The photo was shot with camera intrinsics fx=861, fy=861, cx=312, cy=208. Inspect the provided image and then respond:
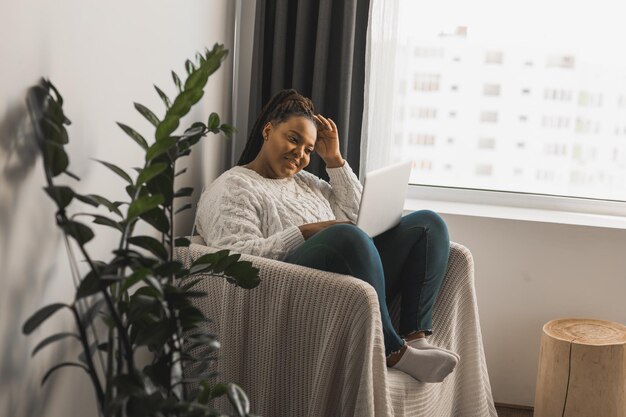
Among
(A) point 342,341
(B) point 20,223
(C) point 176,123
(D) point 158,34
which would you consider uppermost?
(D) point 158,34

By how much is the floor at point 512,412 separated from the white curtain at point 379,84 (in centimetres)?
102

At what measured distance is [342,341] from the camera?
2207 millimetres

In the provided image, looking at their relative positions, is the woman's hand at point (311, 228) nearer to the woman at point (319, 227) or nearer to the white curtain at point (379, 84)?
the woman at point (319, 227)

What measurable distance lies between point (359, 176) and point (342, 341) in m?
1.12

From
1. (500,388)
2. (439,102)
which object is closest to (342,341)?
(500,388)

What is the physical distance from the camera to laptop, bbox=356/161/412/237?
237cm

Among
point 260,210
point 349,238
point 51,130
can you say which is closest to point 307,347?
point 349,238

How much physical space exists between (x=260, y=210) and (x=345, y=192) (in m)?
0.43

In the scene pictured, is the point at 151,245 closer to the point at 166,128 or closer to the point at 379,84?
the point at 166,128

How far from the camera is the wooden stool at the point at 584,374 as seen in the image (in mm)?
2752

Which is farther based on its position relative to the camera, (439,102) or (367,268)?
(439,102)

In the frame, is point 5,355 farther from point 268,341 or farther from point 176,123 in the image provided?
point 268,341

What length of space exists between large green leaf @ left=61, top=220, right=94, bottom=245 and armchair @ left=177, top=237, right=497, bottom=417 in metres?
0.66

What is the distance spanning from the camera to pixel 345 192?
288cm
